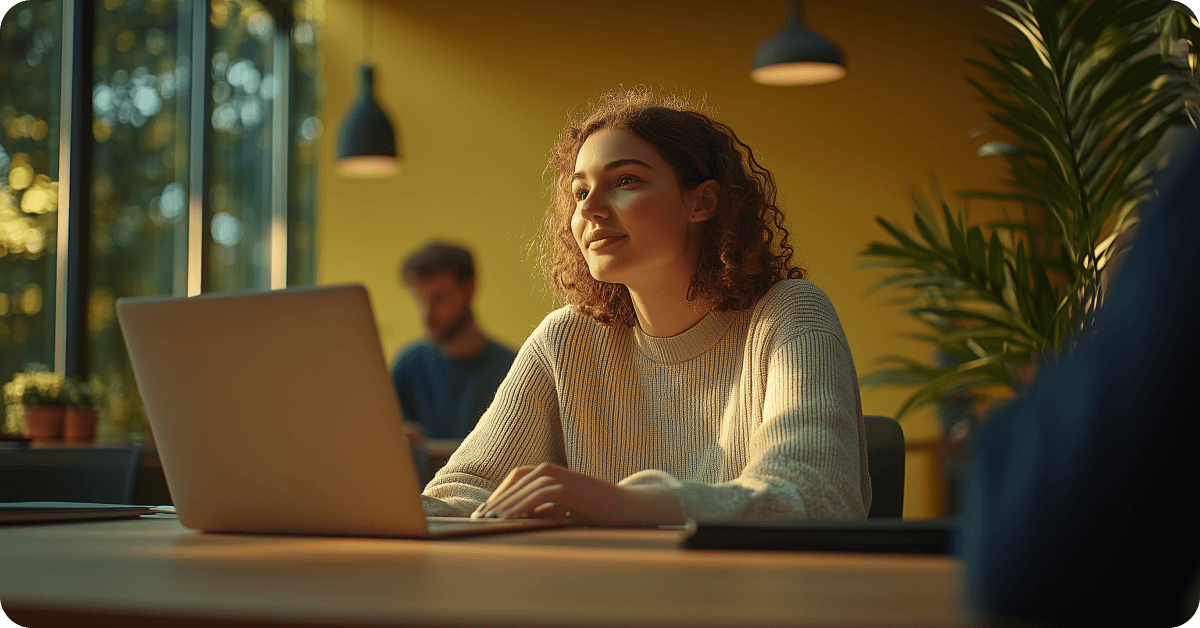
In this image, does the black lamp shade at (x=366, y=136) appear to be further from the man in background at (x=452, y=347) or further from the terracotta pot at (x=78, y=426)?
the terracotta pot at (x=78, y=426)

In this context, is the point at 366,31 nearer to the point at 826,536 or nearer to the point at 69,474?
the point at 69,474

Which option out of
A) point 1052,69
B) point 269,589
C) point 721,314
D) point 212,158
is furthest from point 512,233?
point 269,589

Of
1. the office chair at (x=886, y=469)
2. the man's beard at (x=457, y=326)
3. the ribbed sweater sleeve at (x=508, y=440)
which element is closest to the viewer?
the ribbed sweater sleeve at (x=508, y=440)

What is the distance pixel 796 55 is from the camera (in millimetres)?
4113

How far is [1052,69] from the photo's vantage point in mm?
2461

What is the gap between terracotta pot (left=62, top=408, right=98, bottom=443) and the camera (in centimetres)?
347

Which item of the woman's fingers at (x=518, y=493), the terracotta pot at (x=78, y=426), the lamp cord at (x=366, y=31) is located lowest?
the terracotta pot at (x=78, y=426)

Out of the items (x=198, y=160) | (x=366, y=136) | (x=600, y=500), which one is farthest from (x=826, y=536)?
(x=198, y=160)

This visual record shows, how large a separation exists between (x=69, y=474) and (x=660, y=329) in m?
1.19

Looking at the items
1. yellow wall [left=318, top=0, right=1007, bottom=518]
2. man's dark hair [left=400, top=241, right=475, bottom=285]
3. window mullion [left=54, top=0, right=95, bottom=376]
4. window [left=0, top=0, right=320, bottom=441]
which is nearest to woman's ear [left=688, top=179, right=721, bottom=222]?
man's dark hair [left=400, top=241, right=475, bottom=285]

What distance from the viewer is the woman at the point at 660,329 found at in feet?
5.08

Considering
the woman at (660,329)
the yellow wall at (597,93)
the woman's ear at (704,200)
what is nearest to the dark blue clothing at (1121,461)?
the woman at (660,329)

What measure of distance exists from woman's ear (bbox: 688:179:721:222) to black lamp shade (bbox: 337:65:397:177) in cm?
334

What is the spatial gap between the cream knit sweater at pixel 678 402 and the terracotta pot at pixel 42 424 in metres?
2.44
